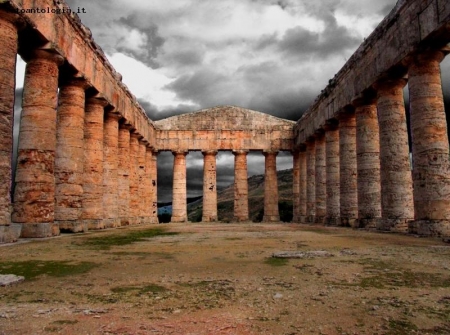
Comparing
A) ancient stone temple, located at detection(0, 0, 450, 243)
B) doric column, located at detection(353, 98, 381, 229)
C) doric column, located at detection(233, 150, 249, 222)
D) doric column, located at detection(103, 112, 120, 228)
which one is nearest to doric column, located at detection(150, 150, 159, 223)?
ancient stone temple, located at detection(0, 0, 450, 243)

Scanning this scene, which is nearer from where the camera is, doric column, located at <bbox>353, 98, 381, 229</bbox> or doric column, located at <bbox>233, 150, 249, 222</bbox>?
doric column, located at <bbox>353, 98, 381, 229</bbox>

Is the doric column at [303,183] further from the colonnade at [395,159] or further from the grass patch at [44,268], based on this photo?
the grass patch at [44,268]

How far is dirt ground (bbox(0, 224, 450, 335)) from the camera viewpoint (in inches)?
111

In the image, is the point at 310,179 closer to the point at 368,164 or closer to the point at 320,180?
the point at 320,180

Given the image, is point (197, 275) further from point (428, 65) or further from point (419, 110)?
point (428, 65)

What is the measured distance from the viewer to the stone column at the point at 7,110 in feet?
31.5

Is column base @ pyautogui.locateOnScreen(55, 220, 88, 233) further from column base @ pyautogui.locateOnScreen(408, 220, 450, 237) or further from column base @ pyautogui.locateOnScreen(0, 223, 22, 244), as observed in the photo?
column base @ pyautogui.locateOnScreen(408, 220, 450, 237)

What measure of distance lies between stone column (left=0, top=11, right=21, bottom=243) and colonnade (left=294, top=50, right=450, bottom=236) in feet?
40.7

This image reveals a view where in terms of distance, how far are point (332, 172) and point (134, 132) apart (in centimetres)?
1363

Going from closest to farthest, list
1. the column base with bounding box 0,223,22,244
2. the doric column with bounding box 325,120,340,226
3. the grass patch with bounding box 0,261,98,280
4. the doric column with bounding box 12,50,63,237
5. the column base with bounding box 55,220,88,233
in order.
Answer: the grass patch with bounding box 0,261,98,280, the column base with bounding box 0,223,22,244, the doric column with bounding box 12,50,63,237, the column base with bounding box 55,220,88,233, the doric column with bounding box 325,120,340,226

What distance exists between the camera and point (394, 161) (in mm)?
15062

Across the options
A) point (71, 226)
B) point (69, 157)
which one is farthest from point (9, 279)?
point (69, 157)

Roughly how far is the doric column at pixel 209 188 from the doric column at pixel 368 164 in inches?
634

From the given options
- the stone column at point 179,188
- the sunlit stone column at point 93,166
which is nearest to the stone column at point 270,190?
the stone column at point 179,188
